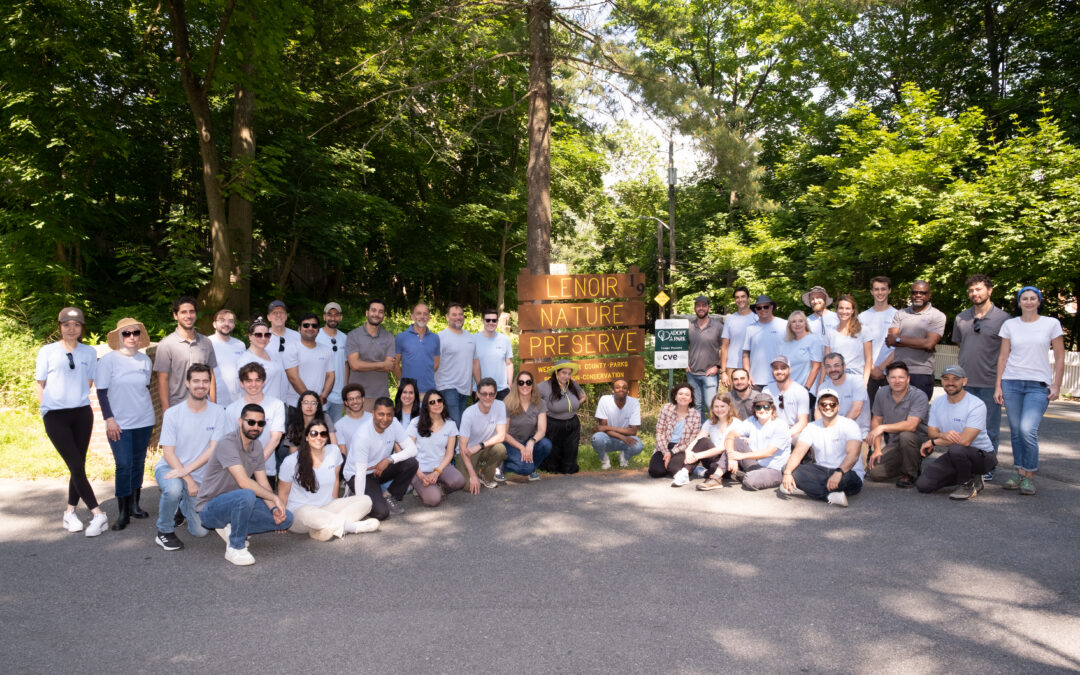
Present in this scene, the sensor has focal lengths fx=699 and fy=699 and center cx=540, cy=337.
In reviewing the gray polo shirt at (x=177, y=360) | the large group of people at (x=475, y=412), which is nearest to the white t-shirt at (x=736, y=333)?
the large group of people at (x=475, y=412)

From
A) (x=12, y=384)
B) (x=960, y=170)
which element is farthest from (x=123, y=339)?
(x=960, y=170)

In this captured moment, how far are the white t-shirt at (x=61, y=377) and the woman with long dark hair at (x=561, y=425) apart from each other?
461cm

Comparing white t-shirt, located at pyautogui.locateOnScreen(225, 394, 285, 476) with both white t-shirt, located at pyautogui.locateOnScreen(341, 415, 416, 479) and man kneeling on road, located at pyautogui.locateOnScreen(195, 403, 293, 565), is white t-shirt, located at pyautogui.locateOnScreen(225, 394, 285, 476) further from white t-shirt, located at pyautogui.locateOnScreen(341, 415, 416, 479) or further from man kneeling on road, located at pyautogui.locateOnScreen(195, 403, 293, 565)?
white t-shirt, located at pyautogui.locateOnScreen(341, 415, 416, 479)

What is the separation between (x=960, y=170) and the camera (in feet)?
69.2

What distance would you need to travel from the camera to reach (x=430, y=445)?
6867 millimetres

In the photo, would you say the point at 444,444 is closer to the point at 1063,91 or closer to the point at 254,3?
the point at 254,3

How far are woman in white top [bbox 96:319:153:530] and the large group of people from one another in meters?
0.02

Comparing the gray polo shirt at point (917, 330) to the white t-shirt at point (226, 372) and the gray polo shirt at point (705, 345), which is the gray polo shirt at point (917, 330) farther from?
the white t-shirt at point (226, 372)

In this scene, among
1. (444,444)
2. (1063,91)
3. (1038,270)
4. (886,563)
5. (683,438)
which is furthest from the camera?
(1063,91)

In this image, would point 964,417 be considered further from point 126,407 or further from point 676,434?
point 126,407

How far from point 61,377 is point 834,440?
22.4ft

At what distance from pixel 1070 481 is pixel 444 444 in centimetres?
644

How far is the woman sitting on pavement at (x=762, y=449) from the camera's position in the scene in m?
6.98

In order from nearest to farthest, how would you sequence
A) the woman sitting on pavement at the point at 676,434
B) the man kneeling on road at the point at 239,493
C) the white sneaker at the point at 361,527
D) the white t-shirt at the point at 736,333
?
1. the man kneeling on road at the point at 239,493
2. the white sneaker at the point at 361,527
3. the woman sitting on pavement at the point at 676,434
4. the white t-shirt at the point at 736,333
